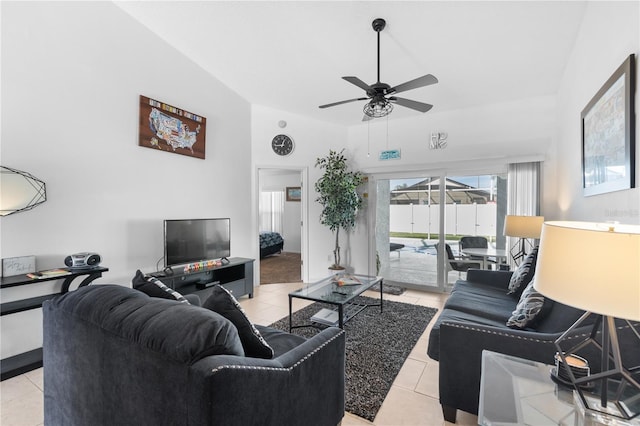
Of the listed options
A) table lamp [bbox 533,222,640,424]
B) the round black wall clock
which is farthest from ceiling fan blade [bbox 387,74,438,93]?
the round black wall clock

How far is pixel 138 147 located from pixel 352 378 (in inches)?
130

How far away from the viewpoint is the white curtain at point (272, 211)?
8.96m

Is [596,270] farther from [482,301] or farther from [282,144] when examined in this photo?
[282,144]

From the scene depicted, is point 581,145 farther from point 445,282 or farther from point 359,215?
point 359,215

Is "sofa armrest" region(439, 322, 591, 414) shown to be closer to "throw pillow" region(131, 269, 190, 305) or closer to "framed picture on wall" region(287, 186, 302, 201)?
"throw pillow" region(131, 269, 190, 305)

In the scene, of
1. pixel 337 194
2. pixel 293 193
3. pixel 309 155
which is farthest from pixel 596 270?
pixel 293 193

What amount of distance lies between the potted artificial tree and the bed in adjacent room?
264cm

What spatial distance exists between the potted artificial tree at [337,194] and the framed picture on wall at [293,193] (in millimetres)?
3412

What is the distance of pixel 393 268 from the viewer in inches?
Answer: 205

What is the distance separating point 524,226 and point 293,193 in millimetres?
6202

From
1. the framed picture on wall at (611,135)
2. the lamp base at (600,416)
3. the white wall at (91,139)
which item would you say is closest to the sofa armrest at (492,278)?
the framed picture on wall at (611,135)

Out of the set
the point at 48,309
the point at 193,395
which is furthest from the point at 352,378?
the point at 48,309

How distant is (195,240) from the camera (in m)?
3.75

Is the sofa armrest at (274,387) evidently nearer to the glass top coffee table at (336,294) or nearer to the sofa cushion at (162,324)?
the sofa cushion at (162,324)
